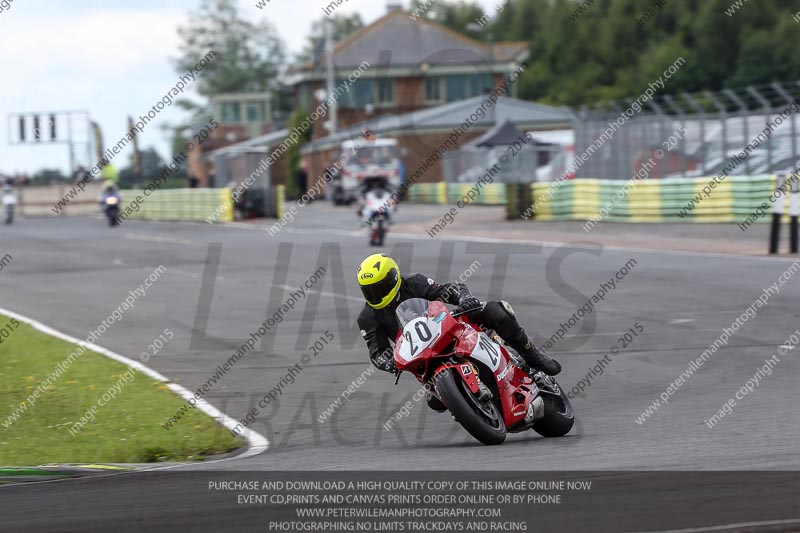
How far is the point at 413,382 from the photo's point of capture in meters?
11.1

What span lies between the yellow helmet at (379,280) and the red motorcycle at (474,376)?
23cm

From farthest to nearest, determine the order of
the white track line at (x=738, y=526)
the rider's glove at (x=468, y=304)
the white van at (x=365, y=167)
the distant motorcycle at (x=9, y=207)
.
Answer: the white van at (x=365, y=167) → the distant motorcycle at (x=9, y=207) → the rider's glove at (x=468, y=304) → the white track line at (x=738, y=526)

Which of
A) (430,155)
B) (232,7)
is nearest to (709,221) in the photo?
(430,155)

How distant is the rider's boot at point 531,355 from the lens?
809cm

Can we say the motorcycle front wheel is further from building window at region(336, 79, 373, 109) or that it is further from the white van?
building window at region(336, 79, 373, 109)

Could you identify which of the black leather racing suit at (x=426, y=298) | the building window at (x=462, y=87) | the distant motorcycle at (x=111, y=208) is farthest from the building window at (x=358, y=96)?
the black leather racing suit at (x=426, y=298)

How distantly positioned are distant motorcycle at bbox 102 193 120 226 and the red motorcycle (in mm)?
34926

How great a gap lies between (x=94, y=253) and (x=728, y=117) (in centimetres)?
1551

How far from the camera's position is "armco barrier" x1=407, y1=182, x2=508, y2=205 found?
46656 mm

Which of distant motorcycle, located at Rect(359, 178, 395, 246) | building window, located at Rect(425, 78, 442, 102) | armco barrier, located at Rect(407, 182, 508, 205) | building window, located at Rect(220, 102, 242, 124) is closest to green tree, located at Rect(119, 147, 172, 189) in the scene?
building window, located at Rect(220, 102, 242, 124)

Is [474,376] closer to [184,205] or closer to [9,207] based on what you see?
[184,205]

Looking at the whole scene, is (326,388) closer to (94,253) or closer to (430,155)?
(94,253)

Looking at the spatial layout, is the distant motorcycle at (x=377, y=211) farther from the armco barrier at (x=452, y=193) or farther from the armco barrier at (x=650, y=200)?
the armco barrier at (x=452, y=193)

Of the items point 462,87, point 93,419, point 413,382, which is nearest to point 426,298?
point 413,382
